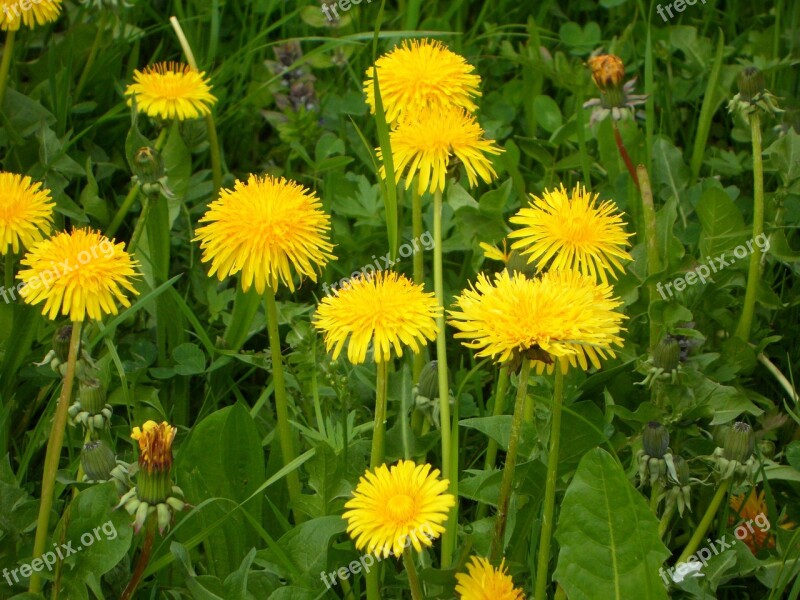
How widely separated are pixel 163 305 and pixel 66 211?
37 cm

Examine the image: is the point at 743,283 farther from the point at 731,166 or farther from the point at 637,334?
the point at 731,166

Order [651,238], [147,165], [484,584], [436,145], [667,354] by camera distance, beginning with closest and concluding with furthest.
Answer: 1. [484,584]
2. [436,145]
3. [667,354]
4. [651,238]
5. [147,165]

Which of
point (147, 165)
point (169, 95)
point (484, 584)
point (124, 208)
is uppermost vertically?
point (169, 95)

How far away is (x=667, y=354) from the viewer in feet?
6.85

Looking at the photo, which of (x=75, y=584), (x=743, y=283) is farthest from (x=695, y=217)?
(x=75, y=584)

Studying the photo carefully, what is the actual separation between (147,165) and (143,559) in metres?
0.98

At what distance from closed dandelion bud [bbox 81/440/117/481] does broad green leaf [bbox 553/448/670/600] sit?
0.80 meters

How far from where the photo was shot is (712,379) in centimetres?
238

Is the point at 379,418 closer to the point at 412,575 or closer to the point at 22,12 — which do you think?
the point at 412,575

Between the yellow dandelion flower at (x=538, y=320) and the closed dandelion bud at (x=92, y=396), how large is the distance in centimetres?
80

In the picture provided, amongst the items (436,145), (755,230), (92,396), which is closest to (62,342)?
(92,396)

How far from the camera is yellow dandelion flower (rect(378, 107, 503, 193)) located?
1952 mm

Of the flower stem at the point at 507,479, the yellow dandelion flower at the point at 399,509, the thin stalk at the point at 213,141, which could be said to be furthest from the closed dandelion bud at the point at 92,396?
the thin stalk at the point at 213,141

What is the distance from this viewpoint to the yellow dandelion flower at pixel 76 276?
1731 millimetres
